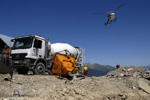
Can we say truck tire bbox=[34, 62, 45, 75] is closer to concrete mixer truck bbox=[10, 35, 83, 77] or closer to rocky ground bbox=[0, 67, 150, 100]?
concrete mixer truck bbox=[10, 35, 83, 77]

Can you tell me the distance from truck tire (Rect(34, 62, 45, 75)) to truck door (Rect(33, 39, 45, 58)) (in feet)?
2.09

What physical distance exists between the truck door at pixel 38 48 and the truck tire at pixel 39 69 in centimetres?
64

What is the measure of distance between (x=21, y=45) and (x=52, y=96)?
22.2 ft

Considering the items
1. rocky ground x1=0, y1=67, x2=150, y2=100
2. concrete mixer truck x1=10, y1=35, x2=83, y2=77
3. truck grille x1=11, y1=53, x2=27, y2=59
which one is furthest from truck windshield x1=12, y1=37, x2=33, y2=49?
rocky ground x1=0, y1=67, x2=150, y2=100

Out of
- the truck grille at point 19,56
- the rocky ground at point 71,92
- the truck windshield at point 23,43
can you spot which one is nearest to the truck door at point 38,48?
the truck windshield at point 23,43

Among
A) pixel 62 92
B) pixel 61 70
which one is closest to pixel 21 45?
pixel 61 70

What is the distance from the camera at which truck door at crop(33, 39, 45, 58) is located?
982 centimetres

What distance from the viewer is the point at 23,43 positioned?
9.95m

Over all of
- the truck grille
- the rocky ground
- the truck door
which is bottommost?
the rocky ground

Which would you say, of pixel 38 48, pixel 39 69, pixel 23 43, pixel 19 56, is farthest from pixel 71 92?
pixel 23 43

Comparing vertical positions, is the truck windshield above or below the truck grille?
above

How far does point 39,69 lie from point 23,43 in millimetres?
2106

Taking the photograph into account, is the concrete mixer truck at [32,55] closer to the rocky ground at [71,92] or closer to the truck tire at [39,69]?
the truck tire at [39,69]

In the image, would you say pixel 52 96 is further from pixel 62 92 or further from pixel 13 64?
pixel 13 64
